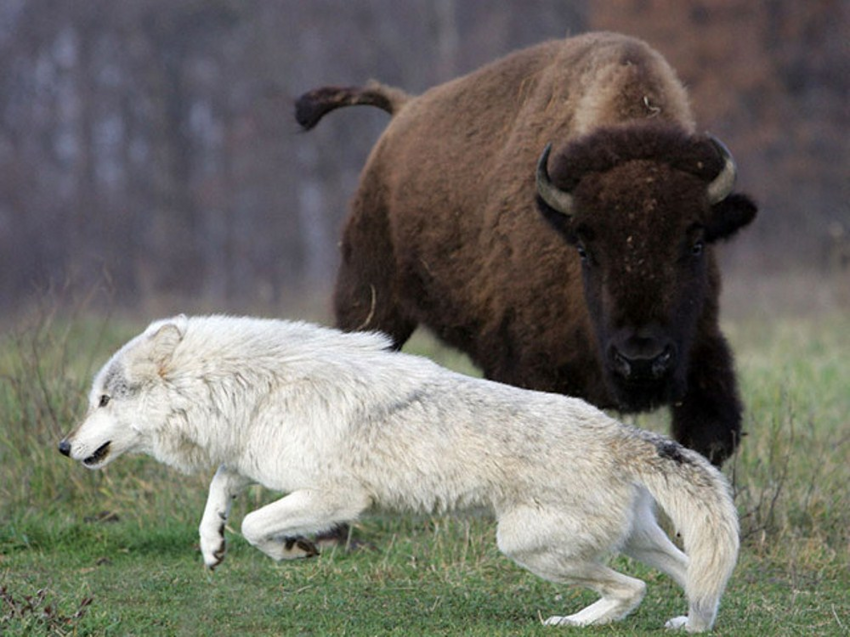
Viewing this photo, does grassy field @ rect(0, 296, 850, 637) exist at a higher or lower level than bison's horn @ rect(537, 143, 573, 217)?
lower

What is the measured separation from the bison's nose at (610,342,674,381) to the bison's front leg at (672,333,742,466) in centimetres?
78

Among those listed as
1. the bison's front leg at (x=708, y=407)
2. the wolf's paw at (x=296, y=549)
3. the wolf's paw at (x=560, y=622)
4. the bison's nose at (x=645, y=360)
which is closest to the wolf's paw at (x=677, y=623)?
the wolf's paw at (x=560, y=622)

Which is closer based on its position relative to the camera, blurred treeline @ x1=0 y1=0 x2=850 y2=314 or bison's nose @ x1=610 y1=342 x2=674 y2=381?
bison's nose @ x1=610 y1=342 x2=674 y2=381

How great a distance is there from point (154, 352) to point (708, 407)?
3.30 metres

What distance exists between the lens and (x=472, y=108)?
9828mm

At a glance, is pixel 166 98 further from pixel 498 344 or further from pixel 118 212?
pixel 498 344

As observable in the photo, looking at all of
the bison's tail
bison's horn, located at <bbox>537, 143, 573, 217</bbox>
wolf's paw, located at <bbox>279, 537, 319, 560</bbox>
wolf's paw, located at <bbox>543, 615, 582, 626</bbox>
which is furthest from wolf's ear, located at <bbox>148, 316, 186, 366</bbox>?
the bison's tail

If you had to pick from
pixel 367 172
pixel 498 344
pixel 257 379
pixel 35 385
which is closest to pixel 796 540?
pixel 498 344

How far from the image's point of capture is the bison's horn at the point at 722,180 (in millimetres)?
7773

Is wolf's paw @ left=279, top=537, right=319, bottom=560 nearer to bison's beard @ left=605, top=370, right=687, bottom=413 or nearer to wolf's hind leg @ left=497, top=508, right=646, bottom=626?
wolf's hind leg @ left=497, top=508, right=646, bottom=626

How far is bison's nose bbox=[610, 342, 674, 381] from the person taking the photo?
23.9 feet

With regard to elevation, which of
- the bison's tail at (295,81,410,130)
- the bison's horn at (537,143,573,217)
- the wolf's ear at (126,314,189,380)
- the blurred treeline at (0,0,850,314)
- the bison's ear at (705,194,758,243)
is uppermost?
the bison's tail at (295,81,410,130)

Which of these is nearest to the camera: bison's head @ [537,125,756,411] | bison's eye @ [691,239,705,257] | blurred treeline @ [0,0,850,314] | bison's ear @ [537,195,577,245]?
bison's head @ [537,125,756,411]

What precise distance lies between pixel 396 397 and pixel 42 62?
111ft
